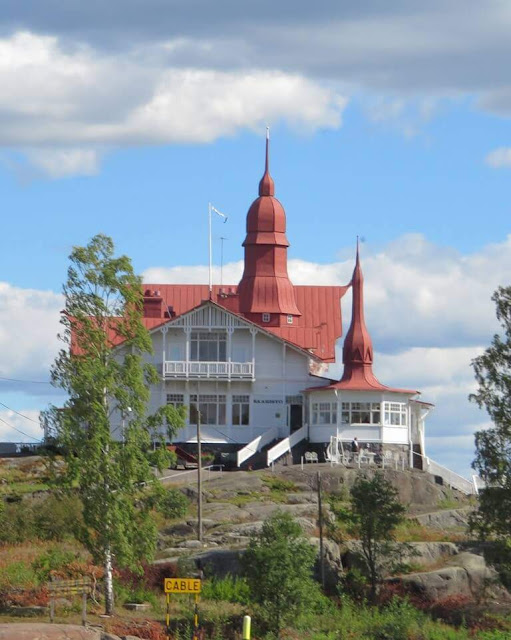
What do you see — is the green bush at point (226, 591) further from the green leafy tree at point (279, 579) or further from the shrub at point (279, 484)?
the shrub at point (279, 484)

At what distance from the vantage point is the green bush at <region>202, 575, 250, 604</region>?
42.2 meters

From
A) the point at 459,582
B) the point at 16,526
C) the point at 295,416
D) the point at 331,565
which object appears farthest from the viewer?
the point at 295,416

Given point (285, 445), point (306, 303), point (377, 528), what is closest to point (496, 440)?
point (377, 528)

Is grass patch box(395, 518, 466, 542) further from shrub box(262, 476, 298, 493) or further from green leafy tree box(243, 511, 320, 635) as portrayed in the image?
green leafy tree box(243, 511, 320, 635)

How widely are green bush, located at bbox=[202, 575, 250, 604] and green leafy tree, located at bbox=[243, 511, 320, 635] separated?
1990 mm

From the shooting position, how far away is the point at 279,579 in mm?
39281

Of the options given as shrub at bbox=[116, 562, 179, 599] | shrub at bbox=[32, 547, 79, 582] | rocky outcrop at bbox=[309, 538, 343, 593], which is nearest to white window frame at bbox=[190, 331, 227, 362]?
rocky outcrop at bbox=[309, 538, 343, 593]

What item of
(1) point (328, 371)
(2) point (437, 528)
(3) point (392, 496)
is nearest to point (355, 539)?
(3) point (392, 496)

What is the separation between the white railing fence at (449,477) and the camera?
67.1 metres

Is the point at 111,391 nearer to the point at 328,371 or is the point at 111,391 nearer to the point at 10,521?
the point at 10,521

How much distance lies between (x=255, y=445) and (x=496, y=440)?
2482 centimetres

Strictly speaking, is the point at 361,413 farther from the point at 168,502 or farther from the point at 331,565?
the point at 168,502

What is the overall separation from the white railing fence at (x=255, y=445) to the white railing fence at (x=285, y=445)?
101 cm

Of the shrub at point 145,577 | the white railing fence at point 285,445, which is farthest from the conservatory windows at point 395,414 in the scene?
the shrub at point 145,577
